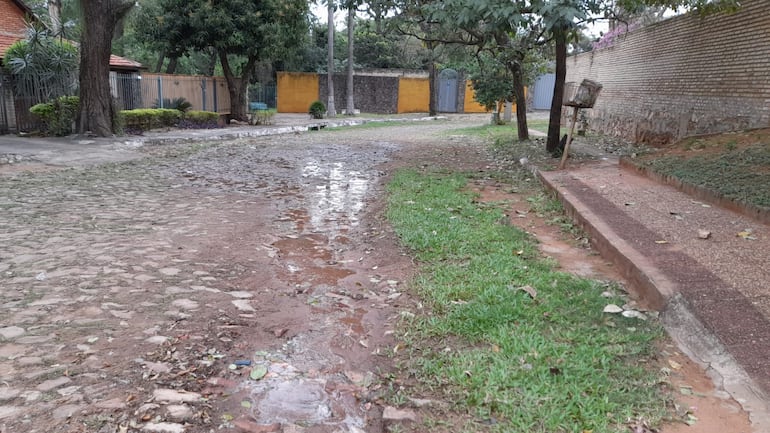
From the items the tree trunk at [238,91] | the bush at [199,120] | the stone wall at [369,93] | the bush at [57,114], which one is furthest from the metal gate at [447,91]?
the bush at [57,114]

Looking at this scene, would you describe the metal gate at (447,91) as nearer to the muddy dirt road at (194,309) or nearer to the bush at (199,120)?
the bush at (199,120)

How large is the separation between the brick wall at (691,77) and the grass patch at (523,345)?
6.39m

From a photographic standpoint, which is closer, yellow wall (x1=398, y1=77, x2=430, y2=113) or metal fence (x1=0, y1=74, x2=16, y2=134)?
metal fence (x1=0, y1=74, x2=16, y2=134)

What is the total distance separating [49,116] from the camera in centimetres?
1497

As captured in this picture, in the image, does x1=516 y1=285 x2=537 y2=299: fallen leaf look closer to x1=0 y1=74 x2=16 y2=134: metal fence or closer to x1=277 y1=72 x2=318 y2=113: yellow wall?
x1=0 y1=74 x2=16 y2=134: metal fence

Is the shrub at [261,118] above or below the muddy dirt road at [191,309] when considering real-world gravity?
above

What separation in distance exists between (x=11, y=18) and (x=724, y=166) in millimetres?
20727

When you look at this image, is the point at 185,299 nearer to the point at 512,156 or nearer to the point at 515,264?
the point at 515,264

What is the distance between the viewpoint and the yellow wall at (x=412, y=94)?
3378 cm

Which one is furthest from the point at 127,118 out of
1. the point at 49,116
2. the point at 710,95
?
the point at 710,95

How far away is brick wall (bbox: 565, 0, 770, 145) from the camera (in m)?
9.09

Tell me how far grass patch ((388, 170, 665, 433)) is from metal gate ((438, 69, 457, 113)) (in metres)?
30.1

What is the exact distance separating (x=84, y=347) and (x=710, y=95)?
10.8 m

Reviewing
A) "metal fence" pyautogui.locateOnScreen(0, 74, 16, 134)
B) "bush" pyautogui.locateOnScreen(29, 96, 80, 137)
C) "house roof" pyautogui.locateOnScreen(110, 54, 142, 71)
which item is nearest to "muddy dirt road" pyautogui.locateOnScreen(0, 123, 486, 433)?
"bush" pyautogui.locateOnScreen(29, 96, 80, 137)
